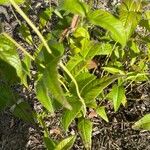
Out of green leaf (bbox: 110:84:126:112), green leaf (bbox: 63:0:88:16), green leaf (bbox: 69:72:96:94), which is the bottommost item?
green leaf (bbox: 110:84:126:112)

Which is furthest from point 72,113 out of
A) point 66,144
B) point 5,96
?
point 5,96

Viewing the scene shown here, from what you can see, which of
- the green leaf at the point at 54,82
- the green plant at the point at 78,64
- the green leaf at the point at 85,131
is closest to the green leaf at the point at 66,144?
the green plant at the point at 78,64

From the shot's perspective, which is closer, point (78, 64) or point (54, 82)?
point (54, 82)

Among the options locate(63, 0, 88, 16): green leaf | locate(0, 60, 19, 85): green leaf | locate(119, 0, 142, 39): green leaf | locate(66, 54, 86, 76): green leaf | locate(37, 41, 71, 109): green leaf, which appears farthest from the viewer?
locate(66, 54, 86, 76): green leaf

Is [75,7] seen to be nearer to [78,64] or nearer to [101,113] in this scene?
[78,64]

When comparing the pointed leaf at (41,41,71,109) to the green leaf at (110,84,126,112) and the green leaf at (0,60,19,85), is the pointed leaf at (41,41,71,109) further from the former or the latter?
the green leaf at (110,84,126,112)

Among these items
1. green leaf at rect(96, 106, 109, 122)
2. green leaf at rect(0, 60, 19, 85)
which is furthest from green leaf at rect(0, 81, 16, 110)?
green leaf at rect(96, 106, 109, 122)

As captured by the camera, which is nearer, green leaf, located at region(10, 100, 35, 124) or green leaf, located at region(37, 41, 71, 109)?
green leaf, located at region(37, 41, 71, 109)
